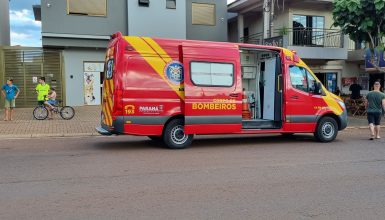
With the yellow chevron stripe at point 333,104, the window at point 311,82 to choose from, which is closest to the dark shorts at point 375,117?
the yellow chevron stripe at point 333,104

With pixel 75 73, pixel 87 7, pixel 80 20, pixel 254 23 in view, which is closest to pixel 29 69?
pixel 75 73

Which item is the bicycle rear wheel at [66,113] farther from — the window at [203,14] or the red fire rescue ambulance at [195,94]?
the window at [203,14]

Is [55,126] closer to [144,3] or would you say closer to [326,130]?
[326,130]

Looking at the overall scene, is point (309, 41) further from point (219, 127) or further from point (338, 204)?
point (338, 204)

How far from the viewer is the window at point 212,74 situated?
9.77 metres

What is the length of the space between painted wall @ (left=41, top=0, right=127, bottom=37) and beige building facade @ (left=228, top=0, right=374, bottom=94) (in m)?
7.19

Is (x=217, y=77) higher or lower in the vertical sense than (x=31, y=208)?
higher

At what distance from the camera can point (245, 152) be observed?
31.0ft

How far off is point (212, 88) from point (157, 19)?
13.6 metres

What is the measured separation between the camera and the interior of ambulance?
11.0 meters

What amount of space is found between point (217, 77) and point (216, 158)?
7.79 feet

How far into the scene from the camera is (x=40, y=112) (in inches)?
646

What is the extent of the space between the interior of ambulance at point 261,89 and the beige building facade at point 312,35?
768 centimetres

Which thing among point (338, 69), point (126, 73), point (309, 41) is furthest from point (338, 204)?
point (338, 69)
